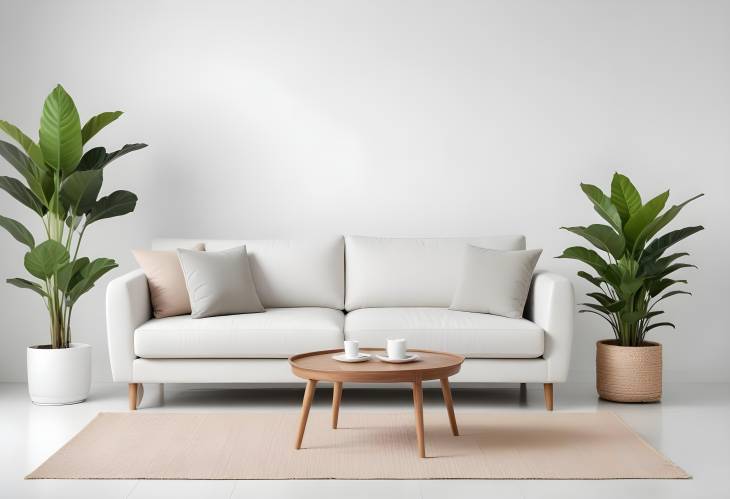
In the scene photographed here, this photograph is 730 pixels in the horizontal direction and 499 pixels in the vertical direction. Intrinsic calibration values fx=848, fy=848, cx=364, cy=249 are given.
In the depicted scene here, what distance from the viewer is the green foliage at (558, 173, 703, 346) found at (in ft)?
14.4

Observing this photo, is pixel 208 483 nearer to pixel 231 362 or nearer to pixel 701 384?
pixel 231 362

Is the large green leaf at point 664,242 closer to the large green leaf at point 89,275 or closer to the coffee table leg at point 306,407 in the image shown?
the coffee table leg at point 306,407

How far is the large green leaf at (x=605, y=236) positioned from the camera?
438cm

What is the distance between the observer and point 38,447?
3.56m

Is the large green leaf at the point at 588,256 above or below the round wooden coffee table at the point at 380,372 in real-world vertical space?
above

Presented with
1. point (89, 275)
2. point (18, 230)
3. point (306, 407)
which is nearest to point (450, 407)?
point (306, 407)

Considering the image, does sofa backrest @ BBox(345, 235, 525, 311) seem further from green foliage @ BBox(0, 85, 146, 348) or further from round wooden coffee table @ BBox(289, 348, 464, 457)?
green foliage @ BBox(0, 85, 146, 348)

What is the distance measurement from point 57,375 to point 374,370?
6.78 ft

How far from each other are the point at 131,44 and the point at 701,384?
4.06m

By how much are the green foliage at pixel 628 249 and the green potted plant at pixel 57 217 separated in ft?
8.48

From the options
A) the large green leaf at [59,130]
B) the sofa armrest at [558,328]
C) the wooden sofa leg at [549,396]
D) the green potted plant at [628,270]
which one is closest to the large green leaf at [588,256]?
the green potted plant at [628,270]

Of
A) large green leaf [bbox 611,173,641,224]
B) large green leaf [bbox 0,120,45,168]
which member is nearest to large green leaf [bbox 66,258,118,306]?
large green leaf [bbox 0,120,45,168]

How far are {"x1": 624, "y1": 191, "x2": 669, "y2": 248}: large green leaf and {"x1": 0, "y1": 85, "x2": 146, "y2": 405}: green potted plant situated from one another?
9.00 feet

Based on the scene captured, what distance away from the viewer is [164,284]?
4.53 m
